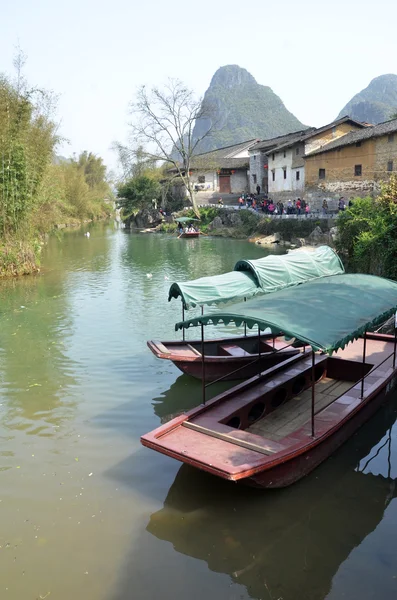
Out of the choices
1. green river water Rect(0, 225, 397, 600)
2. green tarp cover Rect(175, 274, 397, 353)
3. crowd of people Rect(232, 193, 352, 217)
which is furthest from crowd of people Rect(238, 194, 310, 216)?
green river water Rect(0, 225, 397, 600)

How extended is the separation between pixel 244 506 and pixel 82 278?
19.6 meters

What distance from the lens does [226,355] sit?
11.3 metres

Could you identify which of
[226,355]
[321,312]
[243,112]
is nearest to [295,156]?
[226,355]

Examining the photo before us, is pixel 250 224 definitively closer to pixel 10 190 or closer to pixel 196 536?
pixel 10 190

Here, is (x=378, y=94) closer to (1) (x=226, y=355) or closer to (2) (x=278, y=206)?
(2) (x=278, y=206)

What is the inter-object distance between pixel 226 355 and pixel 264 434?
3.38m

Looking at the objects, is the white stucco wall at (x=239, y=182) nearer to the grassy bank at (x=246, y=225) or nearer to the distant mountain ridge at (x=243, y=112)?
the grassy bank at (x=246, y=225)

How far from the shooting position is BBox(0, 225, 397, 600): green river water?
18.1ft

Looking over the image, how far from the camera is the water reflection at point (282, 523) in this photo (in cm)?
562

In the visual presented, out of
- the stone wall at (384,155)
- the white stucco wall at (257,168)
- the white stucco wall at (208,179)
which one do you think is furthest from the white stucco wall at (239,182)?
the stone wall at (384,155)

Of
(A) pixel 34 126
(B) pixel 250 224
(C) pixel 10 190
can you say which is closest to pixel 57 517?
(C) pixel 10 190

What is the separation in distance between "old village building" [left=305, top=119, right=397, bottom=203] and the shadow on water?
28.4 metres

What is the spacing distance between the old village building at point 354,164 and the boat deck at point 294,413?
25.5 m

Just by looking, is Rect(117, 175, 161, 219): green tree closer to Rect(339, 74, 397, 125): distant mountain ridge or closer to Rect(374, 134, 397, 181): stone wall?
Rect(374, 134, 397, 181): stone wall
